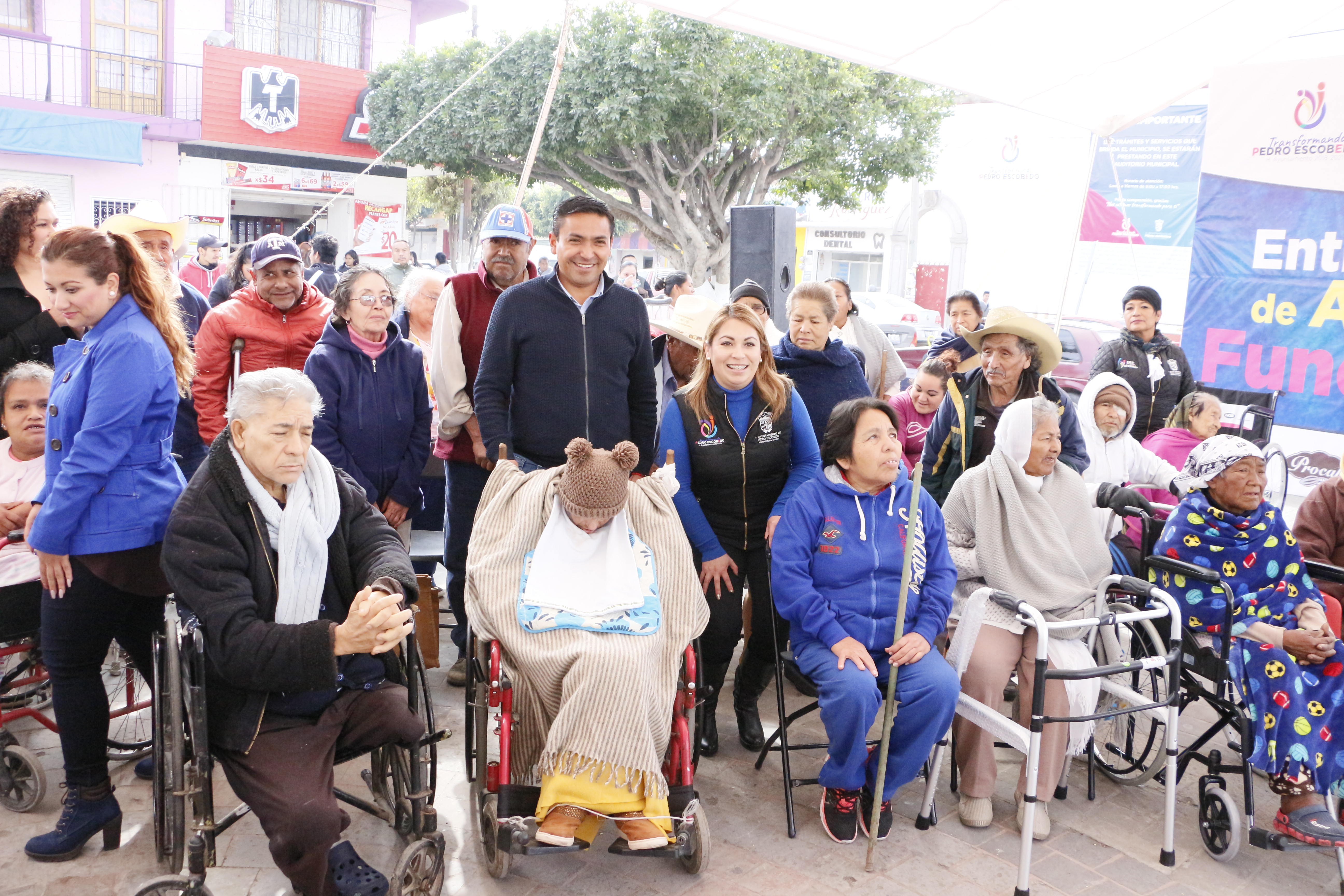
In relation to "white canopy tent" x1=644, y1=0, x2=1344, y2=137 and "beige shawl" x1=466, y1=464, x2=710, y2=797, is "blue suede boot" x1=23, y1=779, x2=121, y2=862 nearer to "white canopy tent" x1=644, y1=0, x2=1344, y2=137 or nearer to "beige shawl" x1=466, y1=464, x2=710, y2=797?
"beige shawl" x1=466, y1=464, x2=710, y2=797

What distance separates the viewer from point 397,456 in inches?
161

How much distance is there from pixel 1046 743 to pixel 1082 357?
27.6 feet

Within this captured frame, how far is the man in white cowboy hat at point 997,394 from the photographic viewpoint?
416cm

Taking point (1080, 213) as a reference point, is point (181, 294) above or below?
below

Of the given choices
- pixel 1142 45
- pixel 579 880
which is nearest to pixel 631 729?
pixel 579 880

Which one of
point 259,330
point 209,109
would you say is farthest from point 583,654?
point 209,109

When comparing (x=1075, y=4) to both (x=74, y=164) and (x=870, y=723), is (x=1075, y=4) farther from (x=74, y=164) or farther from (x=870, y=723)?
(x=74, y=164)

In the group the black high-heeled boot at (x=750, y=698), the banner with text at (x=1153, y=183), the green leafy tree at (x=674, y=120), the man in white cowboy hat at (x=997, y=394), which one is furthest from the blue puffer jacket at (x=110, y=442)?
the green leafy tree at (x=674, y=120)

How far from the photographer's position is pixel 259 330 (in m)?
4.16

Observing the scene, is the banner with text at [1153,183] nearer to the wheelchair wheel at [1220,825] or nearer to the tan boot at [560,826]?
the wheelchair wheel at [1220,825]

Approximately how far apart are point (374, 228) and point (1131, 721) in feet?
65.8

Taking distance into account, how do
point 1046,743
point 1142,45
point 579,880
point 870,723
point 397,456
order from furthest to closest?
point 1142,45
point 397,456
point 1046,743
point 870,723
point 579,880

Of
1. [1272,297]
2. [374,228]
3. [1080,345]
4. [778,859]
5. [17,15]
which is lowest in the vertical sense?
[778,859]

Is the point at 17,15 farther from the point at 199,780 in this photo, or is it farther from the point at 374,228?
the point at 199,780
